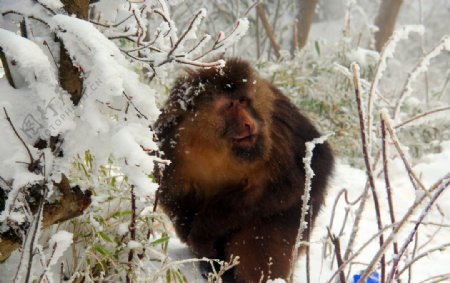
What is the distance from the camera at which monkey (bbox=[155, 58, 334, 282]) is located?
201 centimetres

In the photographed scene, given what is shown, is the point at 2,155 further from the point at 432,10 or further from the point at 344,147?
the point at 432,10

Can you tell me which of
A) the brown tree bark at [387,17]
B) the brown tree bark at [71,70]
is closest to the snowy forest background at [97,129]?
the brown tree bark at [71,70]

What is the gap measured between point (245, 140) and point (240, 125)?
0.07 m

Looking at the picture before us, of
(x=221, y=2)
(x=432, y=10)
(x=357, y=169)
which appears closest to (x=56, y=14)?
(x=357, y=169)

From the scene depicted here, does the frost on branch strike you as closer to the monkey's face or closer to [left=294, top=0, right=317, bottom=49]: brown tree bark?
the monkey's face

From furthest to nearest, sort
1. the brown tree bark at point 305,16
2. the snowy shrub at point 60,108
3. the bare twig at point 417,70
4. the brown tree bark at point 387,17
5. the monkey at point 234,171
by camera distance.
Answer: the brown tree bark at point 305,16, the brown tree bark at point 387,17, the monkey at point 234,171, the bare twig at point 417,70, the snowy shrub at point 60,108

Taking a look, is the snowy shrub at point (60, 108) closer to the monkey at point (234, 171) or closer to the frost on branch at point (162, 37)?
the frost on branch at point (162, 37)

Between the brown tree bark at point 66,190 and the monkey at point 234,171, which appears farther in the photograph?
the monkey at point 234,171

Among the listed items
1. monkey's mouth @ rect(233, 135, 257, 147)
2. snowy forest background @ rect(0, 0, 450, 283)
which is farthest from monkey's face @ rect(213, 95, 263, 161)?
snowy forest background @ rect(0, 0, 450, 283)


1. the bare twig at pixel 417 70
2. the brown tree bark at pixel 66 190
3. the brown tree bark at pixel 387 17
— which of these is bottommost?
the brown tree bark at pixel 66 190

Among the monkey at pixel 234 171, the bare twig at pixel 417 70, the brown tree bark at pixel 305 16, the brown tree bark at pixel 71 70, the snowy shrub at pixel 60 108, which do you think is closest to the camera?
the snowy shrub at pixel 60 108

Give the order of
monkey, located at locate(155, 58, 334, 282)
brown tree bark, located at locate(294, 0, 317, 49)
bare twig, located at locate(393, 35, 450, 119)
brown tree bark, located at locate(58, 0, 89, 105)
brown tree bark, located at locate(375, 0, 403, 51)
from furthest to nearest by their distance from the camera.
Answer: brown tree bark, located at locate(294, 0, 317, 49), brown tree bark, located at locate(375, 0, 403, 51), monkey, located at locate(155, 58, 334, 282), bare twig, located at locate(393, 35, 450, 119), brown tree bark, located at locate(58, 0, 89, 105)

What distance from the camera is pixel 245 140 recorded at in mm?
2025

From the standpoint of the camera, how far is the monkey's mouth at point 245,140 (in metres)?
2.02
